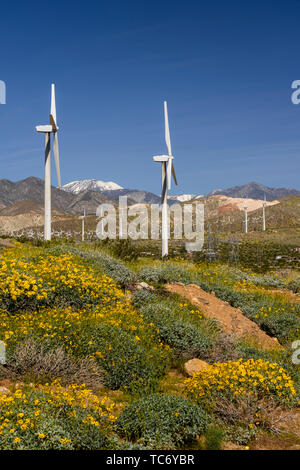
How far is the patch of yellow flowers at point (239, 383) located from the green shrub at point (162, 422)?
27.6 inches

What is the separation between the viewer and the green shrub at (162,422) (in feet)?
22.0

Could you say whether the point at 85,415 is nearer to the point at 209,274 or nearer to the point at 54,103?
the point at 209,274

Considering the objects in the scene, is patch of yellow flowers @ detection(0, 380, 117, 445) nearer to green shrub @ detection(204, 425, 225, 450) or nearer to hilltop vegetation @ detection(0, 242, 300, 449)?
hilltop vegetation @ detection(0, 242, 300, 449)

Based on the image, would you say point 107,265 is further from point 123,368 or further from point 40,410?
point 40,410

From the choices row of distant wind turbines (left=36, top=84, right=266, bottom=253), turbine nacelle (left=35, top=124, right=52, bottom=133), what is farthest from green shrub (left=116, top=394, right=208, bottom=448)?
turbine nacelle (left=35, top=124, right=52, bottom=133)

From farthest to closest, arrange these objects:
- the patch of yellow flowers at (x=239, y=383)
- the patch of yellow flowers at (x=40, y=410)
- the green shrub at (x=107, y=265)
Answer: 1. the green shrub at (x=107, y=265)
2. the patch of yellow flowers at (x=239, y=383)
3. the patch of yellow flowers at (x=40, y=410)

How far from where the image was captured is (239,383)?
8.16 m

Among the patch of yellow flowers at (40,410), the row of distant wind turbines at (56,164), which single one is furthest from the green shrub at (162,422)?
the row of distant wind turbines at (56,164)

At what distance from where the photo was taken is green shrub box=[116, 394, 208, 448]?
6691 mm

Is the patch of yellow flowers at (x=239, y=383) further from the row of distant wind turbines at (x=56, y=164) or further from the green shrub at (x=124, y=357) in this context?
the row of distant wind turbines at (x=56, y=164)

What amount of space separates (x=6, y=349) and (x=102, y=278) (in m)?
5.22

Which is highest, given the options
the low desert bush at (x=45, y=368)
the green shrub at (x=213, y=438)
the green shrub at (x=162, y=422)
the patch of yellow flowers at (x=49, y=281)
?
the patch of yellow flowers at (x=49, y=281)
